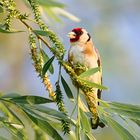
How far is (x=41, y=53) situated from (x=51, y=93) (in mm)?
88

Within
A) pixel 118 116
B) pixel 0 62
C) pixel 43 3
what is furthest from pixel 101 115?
pixel 0 62

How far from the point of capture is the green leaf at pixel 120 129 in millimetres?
1092

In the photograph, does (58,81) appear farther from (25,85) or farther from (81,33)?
(25,85)

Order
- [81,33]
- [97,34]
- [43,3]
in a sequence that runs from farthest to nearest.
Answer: [97,34], [81,33], [43,3]

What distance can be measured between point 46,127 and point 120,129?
0.50 feet

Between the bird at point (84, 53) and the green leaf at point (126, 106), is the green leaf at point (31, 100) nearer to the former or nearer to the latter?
the green leaf at point (126, 106)

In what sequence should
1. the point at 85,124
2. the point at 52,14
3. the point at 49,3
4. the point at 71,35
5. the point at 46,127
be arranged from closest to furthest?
the point at 85,124, the point at 46,127, the point at 49,3, the point at 52,14, the point at 71,35

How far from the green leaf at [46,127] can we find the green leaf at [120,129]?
0.36 feet

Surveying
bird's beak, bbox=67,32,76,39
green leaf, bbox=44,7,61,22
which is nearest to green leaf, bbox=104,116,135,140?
green leaf, bbox=44,7,61,22

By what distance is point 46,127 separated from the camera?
1.15m

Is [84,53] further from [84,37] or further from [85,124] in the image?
[85,124]

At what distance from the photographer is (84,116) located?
106 centimetres

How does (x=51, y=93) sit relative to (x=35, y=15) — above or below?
below

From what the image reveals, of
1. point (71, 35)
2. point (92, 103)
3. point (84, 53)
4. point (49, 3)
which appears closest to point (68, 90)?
point (92, 103)
